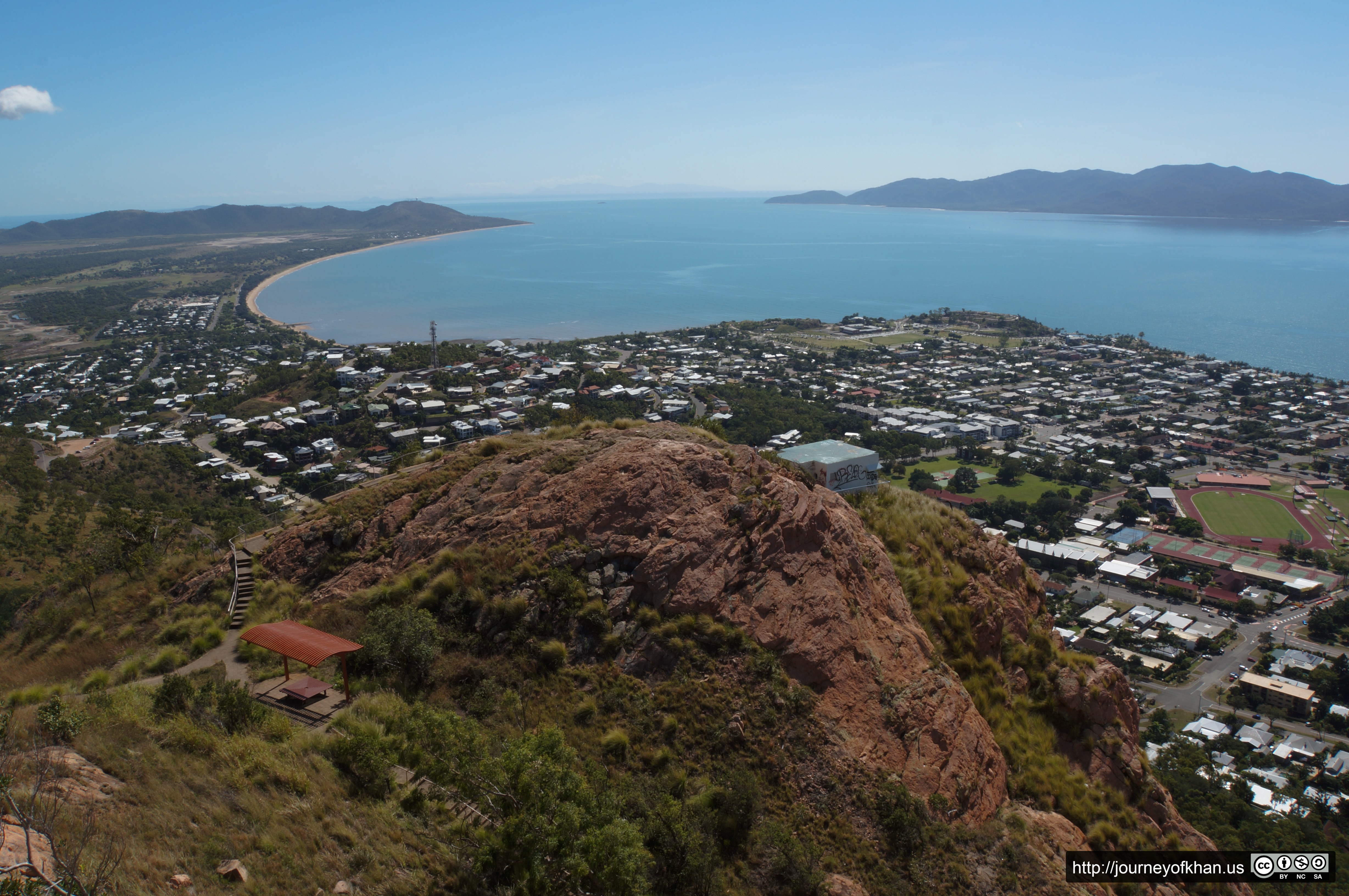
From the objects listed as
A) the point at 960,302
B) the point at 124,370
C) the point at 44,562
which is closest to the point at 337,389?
the point at 44,562

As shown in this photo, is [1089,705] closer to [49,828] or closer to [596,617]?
[596,617]

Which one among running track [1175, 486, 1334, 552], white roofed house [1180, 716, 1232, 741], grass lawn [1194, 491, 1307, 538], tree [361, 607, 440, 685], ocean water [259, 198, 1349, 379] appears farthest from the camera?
ocean water [259, 198, 1349, 379]

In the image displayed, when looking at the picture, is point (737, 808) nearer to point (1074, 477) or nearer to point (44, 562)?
point (44, 562)

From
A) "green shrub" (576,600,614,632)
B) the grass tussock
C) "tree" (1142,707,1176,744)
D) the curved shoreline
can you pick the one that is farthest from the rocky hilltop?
the curved shoreline

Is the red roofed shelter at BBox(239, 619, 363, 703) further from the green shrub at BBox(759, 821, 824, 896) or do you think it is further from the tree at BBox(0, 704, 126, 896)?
the green shrub at BBox(759, 821, 824, 896)

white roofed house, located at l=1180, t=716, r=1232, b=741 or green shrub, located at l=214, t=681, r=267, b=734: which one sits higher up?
green shrub, located at l=214, t=681, r=267, b=734

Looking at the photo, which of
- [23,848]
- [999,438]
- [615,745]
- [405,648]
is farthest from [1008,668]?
[999,438]

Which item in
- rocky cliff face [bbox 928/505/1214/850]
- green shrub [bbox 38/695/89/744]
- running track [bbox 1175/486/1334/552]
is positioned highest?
green shrub [bbox 38/695/89/744]
